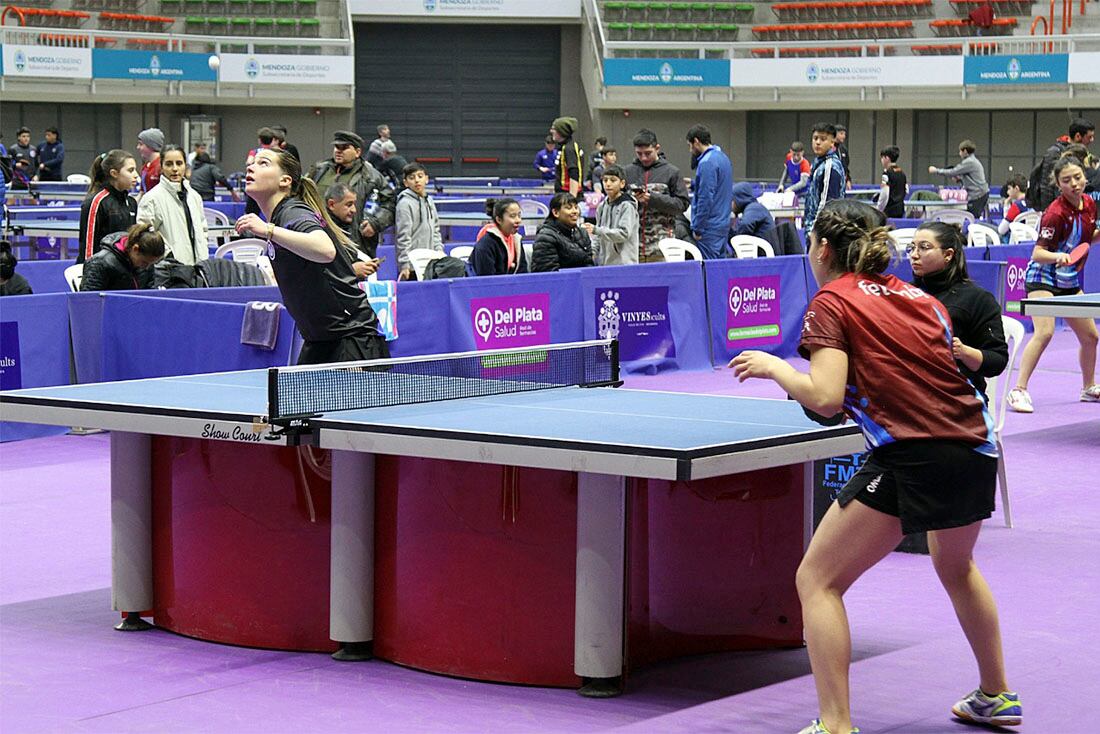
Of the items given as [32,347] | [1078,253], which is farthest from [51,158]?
[1078,253]

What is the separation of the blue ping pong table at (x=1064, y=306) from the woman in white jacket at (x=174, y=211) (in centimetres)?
514

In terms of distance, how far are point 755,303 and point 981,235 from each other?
5.05 meters

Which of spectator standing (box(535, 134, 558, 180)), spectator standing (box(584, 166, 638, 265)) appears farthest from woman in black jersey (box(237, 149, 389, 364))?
spectator standing (box(535, 134, 558, 180))

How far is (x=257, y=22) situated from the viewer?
34656 millimetres

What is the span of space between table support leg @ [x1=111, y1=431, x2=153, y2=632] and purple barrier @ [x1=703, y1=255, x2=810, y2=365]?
789 cm

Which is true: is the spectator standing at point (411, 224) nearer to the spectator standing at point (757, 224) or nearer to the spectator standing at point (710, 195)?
the spectator standing at point (710, 195)

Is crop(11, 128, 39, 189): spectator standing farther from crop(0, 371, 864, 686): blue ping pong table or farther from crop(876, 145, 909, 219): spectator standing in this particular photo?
crop(0, 371, 864, 686): blue ping pong table

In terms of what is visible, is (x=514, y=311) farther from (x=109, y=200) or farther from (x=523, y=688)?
(x=523, y=688)

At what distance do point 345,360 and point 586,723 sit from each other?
210 cm

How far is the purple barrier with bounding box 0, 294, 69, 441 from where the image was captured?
9.54 metres

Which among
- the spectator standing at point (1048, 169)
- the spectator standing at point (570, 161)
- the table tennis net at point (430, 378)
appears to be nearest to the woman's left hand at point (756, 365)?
the table tennis net at point (430, 378)

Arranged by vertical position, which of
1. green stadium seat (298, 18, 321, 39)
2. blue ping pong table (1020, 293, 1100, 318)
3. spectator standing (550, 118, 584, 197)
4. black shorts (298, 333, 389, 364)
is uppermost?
green stadium seat (298, 18, 321, 39)

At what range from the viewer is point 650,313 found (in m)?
12.8

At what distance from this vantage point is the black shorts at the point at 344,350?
6242 mm
